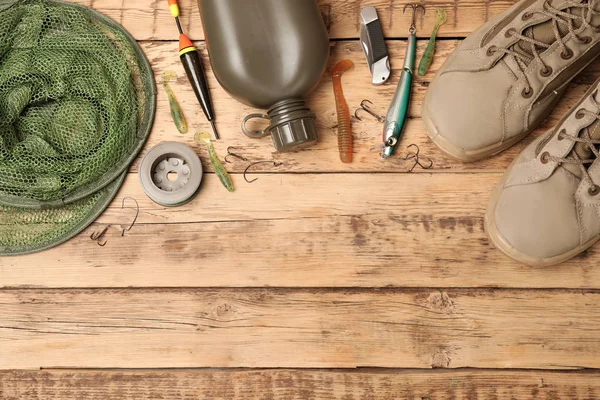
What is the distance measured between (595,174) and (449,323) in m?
0.37

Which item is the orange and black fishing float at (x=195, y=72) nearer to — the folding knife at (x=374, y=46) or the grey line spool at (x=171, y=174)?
the grey line spool at (x=171, y=174)

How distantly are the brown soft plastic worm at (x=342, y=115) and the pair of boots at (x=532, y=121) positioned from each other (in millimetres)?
154

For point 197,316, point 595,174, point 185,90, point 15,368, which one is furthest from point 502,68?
point 15,368

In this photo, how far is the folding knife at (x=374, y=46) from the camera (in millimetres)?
1185

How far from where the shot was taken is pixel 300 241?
115 cm

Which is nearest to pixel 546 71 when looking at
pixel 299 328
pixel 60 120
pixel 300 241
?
pixel 300 241

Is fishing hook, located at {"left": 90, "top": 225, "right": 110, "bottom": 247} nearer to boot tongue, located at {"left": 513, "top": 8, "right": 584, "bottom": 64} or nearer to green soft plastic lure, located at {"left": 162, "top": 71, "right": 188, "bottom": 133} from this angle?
green soft plastic lure, located at {"left": 162, "top": 71, "right": 188, "bottom": 133}

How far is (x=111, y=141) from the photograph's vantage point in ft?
3.77

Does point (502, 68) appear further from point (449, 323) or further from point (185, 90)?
point (185, 90)

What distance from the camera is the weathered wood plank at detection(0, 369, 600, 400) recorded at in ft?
3.54

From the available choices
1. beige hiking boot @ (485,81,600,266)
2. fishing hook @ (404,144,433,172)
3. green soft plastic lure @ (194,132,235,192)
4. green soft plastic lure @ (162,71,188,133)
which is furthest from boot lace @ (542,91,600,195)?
green soft plastic lure @ (162,71,188,133)

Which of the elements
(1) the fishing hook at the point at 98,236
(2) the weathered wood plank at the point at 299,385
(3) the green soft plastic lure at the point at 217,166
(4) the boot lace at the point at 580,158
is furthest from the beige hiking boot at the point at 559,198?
(1) the fishing hook at the point at 98,236

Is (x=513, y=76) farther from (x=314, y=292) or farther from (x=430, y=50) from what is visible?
(x=314, y=292)

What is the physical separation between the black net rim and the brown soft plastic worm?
0.37 m
